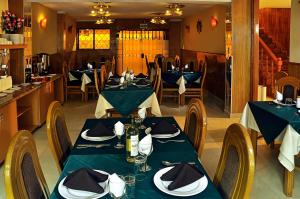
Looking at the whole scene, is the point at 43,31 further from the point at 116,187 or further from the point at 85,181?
the point at 116,187

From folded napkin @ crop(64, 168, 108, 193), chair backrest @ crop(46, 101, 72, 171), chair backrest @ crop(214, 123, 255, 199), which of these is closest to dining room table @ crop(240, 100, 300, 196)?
chair backrest @ crop(214, 123, 255, 199)

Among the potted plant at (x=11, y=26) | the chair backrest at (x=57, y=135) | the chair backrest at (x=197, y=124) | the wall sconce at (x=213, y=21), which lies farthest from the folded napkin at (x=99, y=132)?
the wall sconce at (x=213, y=21)

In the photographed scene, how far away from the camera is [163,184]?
186cm

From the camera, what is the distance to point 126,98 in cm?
554

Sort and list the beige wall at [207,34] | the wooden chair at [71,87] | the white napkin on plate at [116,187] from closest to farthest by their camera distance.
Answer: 1. the white napkin on plate at [116,187]
2. the beige wall at [207,34]
3. the wooden chair at [71,87]

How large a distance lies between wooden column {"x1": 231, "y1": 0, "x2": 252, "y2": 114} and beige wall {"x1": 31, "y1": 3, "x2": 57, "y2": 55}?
14.6ft

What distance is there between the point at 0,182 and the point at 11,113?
110cm

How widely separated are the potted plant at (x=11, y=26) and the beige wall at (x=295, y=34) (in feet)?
15.1

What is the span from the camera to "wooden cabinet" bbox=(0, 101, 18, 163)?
14.2ft

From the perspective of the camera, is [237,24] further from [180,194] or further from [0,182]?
[180,194]

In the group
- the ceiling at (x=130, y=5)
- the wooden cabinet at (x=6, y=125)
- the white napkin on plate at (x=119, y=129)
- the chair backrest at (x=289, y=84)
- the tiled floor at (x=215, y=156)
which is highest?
the ceiling at (x=130, y=5)

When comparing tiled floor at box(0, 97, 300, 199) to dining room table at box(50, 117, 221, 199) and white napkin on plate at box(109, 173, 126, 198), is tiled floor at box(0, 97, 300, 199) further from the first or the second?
white napkin on plate at box(109, 173, 126, 198)

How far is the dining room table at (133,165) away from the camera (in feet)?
5.84

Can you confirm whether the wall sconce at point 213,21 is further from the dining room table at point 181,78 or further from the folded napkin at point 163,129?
the folded napkin at point 163,129
